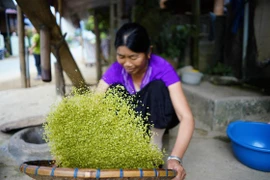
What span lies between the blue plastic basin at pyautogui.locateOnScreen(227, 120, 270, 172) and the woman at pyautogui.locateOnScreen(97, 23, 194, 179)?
2.33 ft

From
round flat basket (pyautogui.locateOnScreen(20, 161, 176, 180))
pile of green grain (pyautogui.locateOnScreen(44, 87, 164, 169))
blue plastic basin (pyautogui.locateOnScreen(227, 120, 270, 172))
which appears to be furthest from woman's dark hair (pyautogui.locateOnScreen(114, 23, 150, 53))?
blue plastic basin (pyautogui.locateOnScreen(227, 120, 270, 172))

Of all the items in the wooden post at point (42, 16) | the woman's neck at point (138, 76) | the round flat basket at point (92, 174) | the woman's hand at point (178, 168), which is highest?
the wooden post at point (42, 16)

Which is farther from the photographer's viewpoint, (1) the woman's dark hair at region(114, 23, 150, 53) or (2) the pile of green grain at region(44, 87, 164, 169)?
(1) the woman's dark hair at region(114, 23, 150, 53)

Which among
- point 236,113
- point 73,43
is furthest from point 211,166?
point 73,43

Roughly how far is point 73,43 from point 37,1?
2255cm

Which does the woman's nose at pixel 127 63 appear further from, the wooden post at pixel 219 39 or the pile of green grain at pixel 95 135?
the wooden post at pixel 219 39

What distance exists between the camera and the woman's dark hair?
162 cm

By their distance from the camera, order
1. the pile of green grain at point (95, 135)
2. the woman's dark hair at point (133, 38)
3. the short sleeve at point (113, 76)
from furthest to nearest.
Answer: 1. the short sleeve at point (113, 76)
2. the woman's dark hair at point (133, 38)
3. the pile of green grain at point (95, 135)

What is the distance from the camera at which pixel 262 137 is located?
2648 mm

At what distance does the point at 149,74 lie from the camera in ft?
6.72

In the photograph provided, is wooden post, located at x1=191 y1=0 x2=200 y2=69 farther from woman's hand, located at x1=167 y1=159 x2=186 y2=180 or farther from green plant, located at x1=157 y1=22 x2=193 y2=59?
woman's hand, located at x1=167 y1=159 x2=186 y2=180

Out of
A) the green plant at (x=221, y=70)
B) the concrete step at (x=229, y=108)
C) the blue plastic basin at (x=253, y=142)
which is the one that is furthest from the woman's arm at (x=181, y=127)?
the green plant at (x=221, y=70)

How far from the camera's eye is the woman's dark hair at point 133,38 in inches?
63.8

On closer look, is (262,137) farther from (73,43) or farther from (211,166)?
(73,43)
